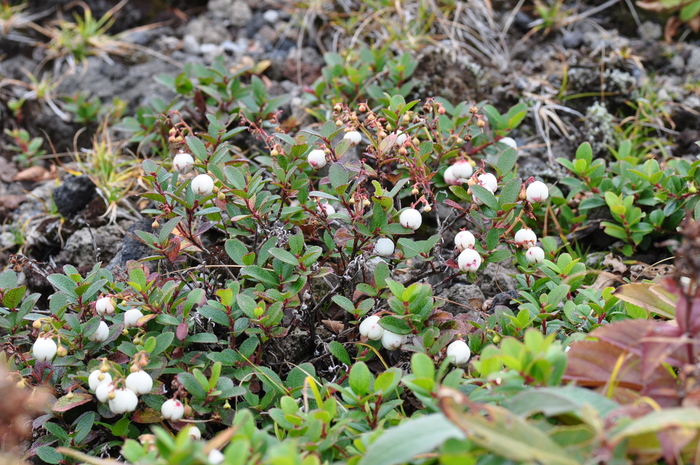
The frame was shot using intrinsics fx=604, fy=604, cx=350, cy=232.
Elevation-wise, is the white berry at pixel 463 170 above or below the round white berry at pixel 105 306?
above

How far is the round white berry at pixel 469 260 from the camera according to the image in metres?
1.69

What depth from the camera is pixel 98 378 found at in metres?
1.45

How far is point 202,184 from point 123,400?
25.0 inches

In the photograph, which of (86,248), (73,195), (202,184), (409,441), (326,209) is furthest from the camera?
(73,195)

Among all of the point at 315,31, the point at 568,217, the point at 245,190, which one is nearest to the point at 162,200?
the point at 245,190

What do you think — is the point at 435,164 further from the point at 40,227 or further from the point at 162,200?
the point at 40,227

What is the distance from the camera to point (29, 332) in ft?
6.11

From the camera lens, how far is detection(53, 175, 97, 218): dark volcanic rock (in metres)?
2.72

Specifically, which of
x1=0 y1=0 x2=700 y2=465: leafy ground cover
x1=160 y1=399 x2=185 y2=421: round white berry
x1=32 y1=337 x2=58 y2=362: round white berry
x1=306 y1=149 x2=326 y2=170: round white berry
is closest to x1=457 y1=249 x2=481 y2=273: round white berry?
x1=0 y1=0 x2=700 y2=465: leafy ground cover

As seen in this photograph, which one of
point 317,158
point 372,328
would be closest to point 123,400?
point 372,328

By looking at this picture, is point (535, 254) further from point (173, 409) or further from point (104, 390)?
point (104, 390)

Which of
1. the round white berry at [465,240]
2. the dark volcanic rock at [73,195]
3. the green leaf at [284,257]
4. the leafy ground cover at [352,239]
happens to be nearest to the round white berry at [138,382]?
the leafy ground cover at [352,239]

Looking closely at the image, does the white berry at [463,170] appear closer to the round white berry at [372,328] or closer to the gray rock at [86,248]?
the round white berry at [372,328]

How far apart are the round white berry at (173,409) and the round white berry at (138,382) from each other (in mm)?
66
